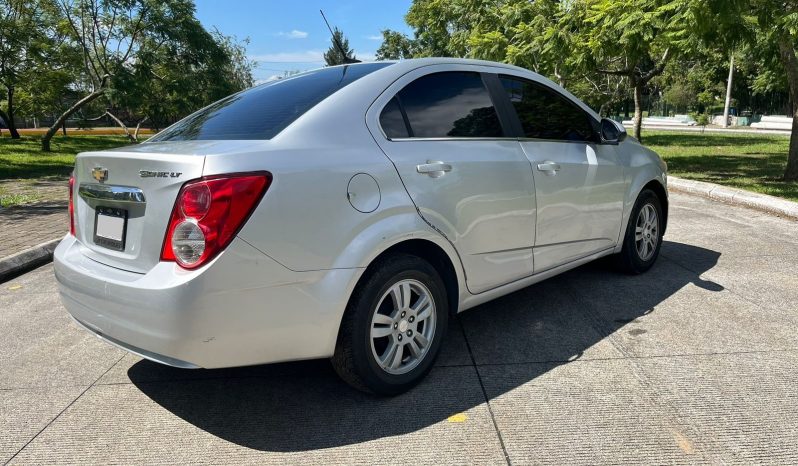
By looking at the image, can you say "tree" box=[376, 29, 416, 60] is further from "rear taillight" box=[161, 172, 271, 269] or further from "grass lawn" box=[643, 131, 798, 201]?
"rear taillight" box=[161, 172, 271, 269]

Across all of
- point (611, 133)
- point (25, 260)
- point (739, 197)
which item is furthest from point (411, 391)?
point (739, 197)

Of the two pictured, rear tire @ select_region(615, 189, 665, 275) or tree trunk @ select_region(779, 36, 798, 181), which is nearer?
rear tire @ select_region(615, 189, 665, 275)

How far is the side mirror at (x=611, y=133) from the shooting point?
Answer: 423 cm

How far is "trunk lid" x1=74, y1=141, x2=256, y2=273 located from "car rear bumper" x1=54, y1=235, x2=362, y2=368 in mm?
100

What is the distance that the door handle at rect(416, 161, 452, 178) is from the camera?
9.49 feet

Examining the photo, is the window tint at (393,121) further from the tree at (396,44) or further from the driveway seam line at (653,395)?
the tree at (396,44)

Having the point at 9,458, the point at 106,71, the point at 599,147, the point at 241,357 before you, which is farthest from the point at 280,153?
the point at 106,71

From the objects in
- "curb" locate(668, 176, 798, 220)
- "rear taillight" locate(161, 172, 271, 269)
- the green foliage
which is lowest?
the green foliage

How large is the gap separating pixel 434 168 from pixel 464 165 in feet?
0.78

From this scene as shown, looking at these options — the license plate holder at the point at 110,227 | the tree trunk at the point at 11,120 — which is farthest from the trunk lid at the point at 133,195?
the tree trunk at the point at 11,120

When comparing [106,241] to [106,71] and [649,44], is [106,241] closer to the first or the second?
[649,44]

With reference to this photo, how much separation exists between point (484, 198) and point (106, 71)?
21633 millimetres

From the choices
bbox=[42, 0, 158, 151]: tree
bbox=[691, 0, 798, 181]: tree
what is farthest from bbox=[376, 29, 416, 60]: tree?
bbox=[691, 0, 798, 181]: tree

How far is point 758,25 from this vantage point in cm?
894
